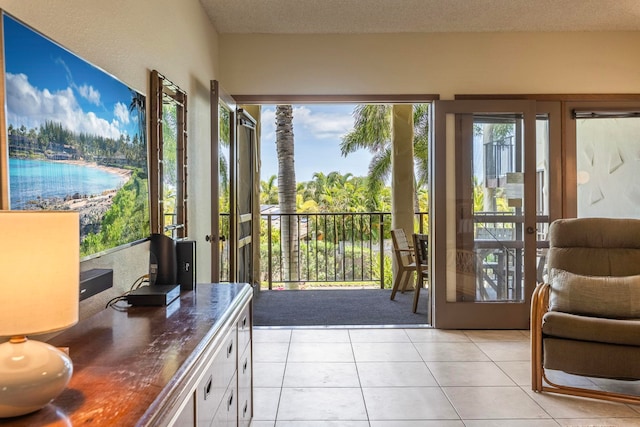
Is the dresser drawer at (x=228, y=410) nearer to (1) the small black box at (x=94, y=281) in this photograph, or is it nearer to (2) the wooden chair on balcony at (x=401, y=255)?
(1) the small black box at (x=94, y=281)

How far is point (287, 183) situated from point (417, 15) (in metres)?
3.40

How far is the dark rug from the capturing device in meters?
4.43

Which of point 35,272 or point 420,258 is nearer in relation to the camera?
point 35,272

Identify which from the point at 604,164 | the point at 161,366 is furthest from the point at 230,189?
the point at 604,164

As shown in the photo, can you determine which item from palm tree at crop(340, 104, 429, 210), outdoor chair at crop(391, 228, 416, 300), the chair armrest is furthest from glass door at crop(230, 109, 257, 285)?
palm tree at crop(340, 104, 429, 210)

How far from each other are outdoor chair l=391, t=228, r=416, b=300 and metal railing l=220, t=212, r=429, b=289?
2.45 ft

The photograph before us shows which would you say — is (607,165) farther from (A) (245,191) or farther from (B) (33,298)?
(B) (33,298)

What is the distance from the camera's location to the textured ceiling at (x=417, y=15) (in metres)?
3.47

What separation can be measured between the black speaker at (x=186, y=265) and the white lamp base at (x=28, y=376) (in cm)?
117

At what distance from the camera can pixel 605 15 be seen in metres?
3.71

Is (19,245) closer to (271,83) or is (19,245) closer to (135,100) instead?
(135,100)

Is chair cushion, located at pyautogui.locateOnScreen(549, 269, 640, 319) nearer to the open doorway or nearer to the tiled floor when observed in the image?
the tiled floor

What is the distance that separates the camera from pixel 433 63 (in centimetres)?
407

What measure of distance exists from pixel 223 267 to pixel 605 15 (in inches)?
150
